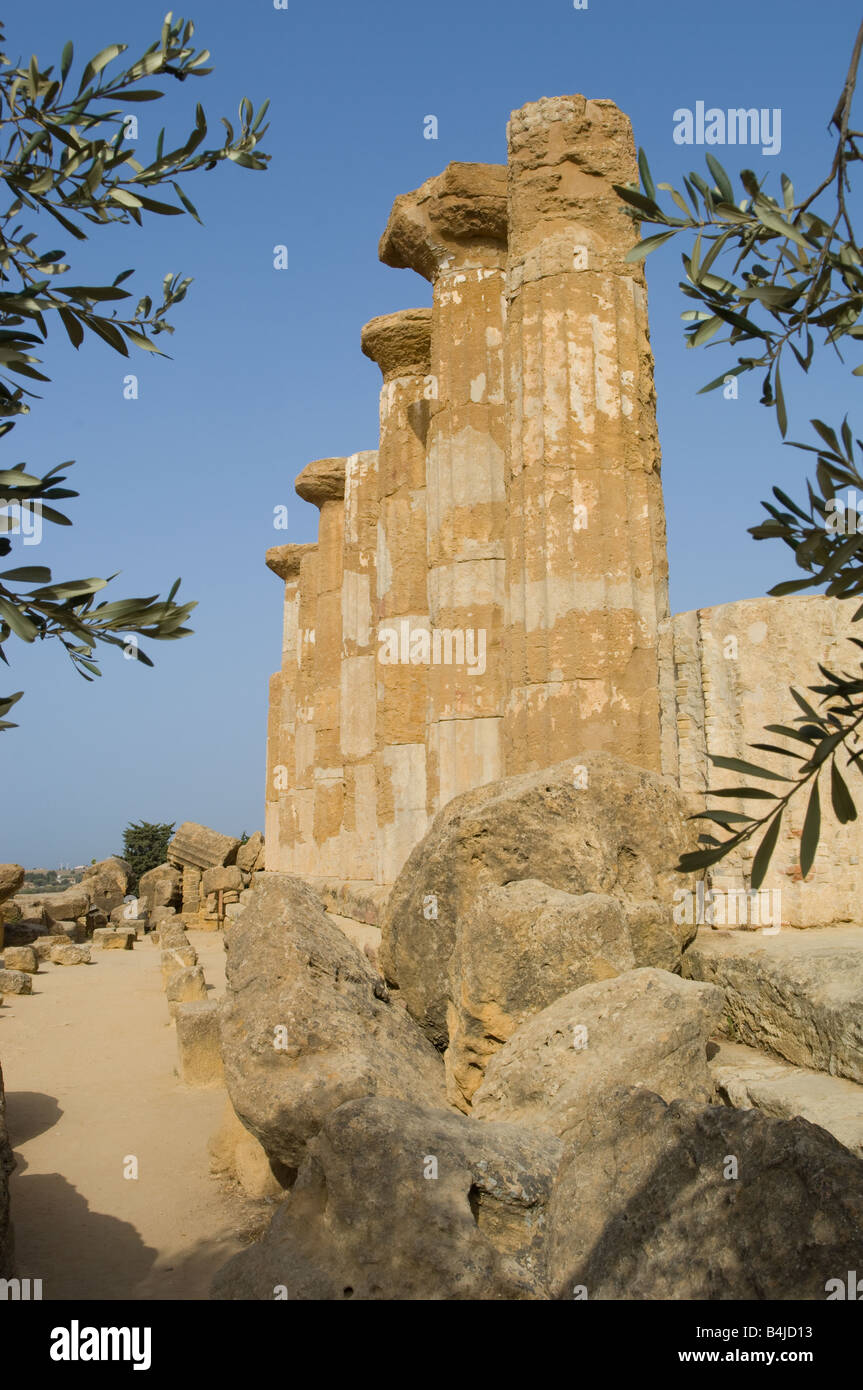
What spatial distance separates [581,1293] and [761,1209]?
0.56 metres

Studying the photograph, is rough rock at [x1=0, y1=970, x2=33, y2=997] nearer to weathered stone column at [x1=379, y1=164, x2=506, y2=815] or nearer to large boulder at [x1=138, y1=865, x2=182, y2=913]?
weathered stone column at [x1=379, y1=164, x2=506, y2=815]

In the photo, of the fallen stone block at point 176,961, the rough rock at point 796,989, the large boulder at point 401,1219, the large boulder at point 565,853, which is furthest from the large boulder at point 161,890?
the large boulder at point 401,1219

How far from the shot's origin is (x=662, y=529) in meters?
8.06

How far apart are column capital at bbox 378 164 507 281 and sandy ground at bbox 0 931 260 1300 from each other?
679 centimetres

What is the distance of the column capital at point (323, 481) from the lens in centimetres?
1599

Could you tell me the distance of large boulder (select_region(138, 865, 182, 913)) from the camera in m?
24.0

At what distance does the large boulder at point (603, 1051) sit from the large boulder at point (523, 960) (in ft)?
1.15

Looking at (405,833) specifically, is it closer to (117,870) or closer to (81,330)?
(81,330)

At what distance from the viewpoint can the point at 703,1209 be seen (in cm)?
281

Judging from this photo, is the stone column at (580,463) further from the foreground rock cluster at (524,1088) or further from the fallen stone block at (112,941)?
the fallen stone block at (112,941)

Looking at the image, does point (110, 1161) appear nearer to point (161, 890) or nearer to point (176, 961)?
point (176, 961)

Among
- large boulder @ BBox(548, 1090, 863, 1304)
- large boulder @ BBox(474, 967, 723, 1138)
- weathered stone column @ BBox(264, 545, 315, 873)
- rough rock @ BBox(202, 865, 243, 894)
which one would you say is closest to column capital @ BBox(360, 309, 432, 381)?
large boulder @ BBox(474, 967, 723, 1138)

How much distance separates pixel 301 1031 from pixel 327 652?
11886 millimetres
